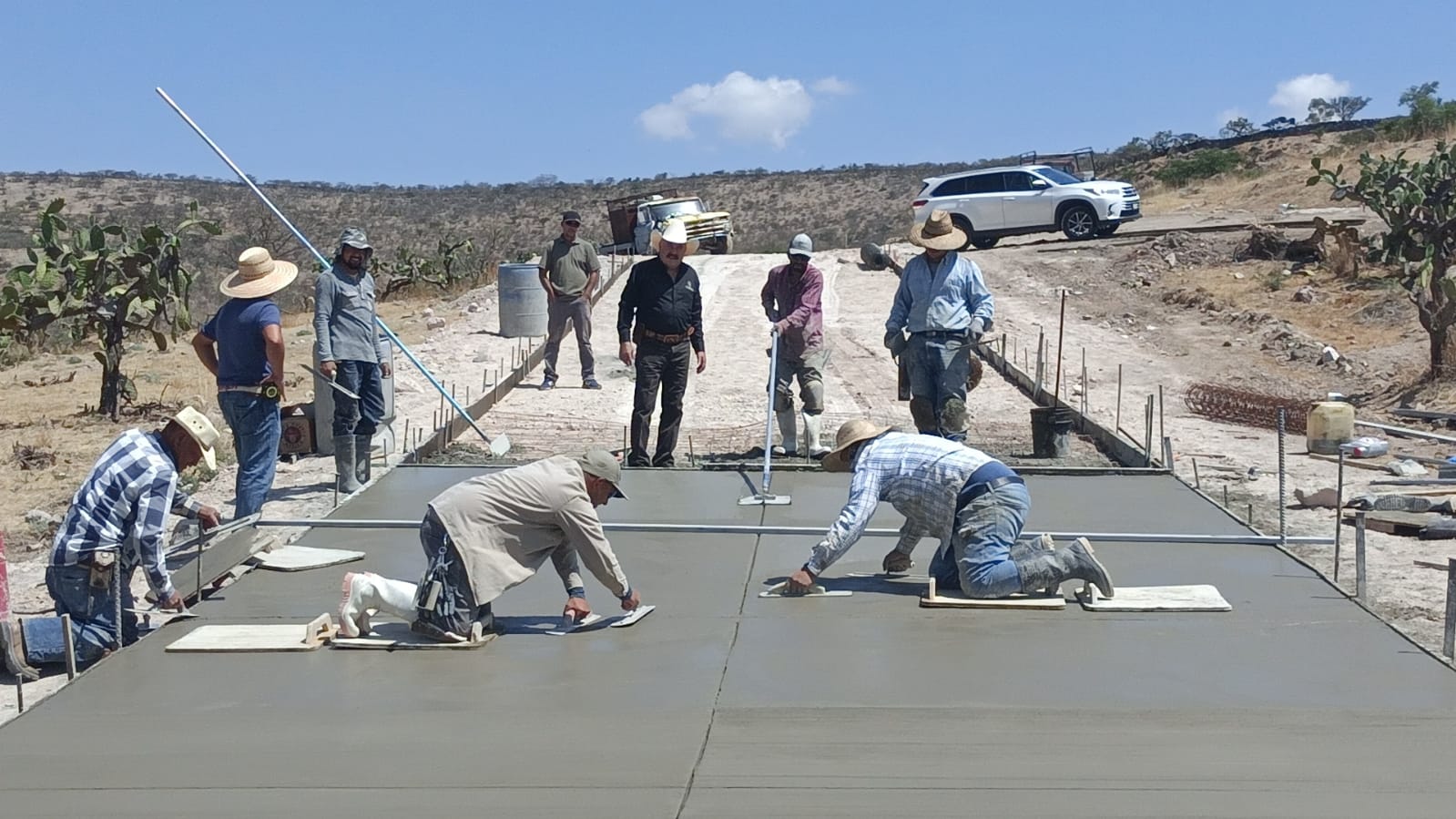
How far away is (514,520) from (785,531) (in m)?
2.53

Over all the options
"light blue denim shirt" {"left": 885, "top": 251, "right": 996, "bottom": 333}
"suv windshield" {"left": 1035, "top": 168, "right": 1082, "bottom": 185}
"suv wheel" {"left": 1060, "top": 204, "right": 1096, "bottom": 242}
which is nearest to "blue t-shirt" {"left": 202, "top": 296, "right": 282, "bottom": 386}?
"light blue denim shirt" {"left": 885, "top": 251, "right": 996, "bottom": 333}

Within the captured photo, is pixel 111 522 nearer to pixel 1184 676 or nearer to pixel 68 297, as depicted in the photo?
pixel 1184 676

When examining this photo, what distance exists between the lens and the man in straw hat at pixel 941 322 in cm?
966

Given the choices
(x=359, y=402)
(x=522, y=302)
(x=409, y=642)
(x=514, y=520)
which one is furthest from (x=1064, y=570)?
(x=522, y=302)

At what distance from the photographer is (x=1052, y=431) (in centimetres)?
1112

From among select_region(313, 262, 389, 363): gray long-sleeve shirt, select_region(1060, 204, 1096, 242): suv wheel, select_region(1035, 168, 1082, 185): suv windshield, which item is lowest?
select_region(313, 262, 389, 363): gray long-sleeve shirt

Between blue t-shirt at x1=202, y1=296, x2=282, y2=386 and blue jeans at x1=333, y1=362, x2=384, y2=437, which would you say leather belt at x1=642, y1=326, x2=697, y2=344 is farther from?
blue t-shirt at x1=202, y1=296, x2=282, y2=386

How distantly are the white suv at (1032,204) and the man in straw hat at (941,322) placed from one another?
609 inches

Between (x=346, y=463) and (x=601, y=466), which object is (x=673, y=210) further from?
(x=601, y=466)

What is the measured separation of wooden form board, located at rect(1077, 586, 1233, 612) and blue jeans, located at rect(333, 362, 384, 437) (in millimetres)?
4818

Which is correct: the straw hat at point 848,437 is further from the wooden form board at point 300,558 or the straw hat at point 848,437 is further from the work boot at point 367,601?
the wooden form board at point 300,558

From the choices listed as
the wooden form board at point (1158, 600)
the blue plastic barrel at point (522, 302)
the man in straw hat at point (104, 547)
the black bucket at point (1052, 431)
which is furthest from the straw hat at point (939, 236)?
the blue plastic barrel at point (522, 302)

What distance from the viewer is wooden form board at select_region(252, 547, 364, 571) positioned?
7.60 metres

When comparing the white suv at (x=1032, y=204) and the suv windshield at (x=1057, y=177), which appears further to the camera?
the suv windshield at (x=1057, y=177)
